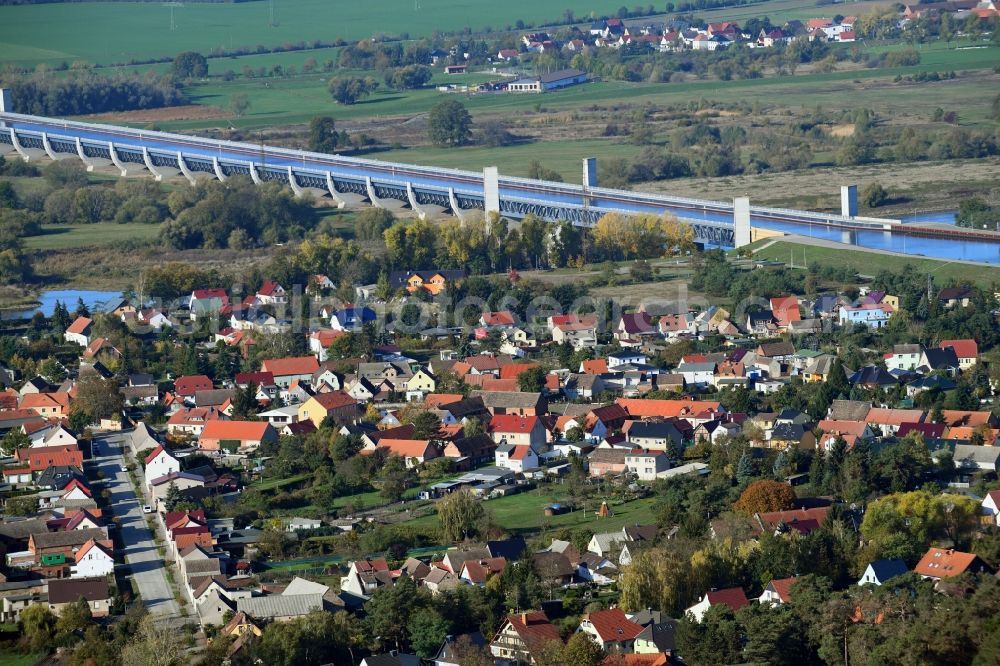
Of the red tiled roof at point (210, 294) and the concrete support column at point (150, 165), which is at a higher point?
the red tiled roof at point (210, 294)

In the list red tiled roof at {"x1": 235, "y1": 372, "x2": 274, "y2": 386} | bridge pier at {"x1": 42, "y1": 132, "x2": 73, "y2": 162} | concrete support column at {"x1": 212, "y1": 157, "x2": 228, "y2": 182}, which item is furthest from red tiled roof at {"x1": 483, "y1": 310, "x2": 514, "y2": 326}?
bridge pier at {"x1": 42, "y1": 132, "x2": 73, "y2": 162}

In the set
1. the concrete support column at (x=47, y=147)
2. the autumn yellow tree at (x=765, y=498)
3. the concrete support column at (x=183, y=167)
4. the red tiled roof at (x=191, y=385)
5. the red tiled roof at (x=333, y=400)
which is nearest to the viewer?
the autumn yellow tree at (x=765, y=498)

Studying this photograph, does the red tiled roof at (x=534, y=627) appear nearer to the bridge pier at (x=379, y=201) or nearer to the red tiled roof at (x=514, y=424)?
the red tiled roof at (x=514, y=424)

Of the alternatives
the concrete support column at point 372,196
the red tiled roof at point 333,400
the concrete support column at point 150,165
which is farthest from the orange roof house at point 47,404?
the concrete support column at point 150,165

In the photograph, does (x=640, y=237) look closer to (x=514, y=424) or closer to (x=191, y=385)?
(x=191, y=385)

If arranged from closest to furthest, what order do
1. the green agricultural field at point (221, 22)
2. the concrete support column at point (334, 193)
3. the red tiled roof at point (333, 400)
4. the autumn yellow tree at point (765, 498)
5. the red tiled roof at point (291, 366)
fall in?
1. the autumn yellow tree at point (765, 498)
2. the red tiled roof at point (333, 400)
3. the red tiled roof at point (291, 366)
4. the concrete support column at point (334, 193)
5. the green agricultural field at point (221, 22)

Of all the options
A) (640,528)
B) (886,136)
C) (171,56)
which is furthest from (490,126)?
(640,528)

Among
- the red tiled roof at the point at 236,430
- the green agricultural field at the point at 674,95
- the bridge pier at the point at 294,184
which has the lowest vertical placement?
the green agricultural field at the point at 674,95
